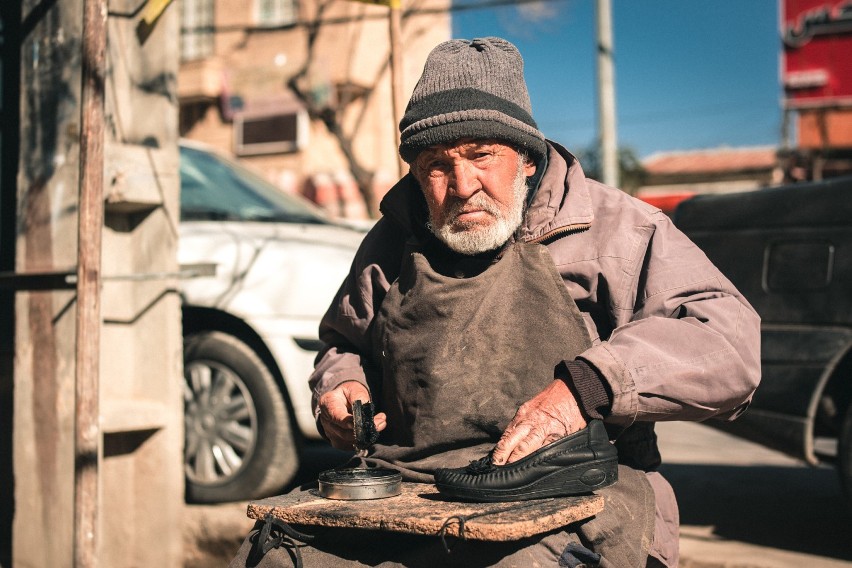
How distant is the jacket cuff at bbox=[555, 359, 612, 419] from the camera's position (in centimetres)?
202

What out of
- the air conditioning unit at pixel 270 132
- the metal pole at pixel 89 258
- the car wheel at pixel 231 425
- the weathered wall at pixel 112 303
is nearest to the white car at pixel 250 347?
the car wheel at pixel 231 425

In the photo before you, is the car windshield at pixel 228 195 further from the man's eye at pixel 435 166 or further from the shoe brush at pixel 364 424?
the shoe brush at pixel 364 424

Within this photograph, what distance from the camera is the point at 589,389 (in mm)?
2021

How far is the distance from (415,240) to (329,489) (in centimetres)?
64

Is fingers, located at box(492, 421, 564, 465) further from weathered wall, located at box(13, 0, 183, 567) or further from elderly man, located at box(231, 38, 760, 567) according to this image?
weathered wall, located at box(13, 0, 183, 567)

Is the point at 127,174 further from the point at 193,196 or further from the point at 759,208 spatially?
the point at 759,208

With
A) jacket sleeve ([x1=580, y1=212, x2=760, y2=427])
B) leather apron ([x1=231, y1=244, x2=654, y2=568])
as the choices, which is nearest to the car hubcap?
leather apron ([x1=231, y1=244, x2=654, y2=568])

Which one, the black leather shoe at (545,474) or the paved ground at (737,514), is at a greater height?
the black leather shoe at (545,474)

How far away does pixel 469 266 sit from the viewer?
2.34 metres

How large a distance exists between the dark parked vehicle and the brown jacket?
1991 millimetres

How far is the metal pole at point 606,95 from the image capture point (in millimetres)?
11250

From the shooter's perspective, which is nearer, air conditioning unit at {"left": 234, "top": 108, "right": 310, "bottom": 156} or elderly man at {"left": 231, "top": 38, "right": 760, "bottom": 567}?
elderly man at {"left": 231, "top": 38, "right": 760, "bottom": 567}

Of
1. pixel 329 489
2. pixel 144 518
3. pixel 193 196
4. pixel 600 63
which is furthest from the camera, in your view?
pixel 600 63

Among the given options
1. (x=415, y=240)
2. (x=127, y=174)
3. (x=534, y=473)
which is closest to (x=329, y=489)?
(x=534, y=473)
